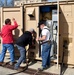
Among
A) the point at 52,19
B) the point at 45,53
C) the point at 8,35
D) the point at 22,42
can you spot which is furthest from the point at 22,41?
the point at 52,19

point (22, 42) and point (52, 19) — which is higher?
point (52, 19)

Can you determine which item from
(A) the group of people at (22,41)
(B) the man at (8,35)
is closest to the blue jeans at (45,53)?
(A) the group of people at (22,41)

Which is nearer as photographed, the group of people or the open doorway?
the group of people

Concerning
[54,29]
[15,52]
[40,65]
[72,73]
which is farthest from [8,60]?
[72,73]

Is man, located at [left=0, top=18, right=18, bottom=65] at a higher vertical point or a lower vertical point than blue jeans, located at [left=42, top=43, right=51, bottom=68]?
higher

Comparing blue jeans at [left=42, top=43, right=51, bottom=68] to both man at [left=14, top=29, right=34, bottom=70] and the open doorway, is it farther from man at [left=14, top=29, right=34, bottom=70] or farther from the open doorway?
the open doorway

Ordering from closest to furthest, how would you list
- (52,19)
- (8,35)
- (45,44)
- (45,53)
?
1. (45,44)
2. (45,53)
3. (8,35)
4. (52,19)

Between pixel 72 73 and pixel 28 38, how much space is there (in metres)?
1.93

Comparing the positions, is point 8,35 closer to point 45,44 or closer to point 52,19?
point 45,44

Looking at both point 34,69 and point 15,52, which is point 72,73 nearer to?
point 34,69

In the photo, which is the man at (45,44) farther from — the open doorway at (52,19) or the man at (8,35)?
the man at (8,35)

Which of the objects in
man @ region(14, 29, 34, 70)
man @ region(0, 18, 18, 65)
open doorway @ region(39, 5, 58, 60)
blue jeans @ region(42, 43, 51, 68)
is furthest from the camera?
open doorway @ region(39, 5, 58, 60)

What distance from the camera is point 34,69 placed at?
940cm

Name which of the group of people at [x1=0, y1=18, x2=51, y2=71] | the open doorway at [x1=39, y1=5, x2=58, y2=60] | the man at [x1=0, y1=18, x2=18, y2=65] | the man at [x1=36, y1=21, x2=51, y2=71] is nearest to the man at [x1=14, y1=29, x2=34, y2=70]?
the group of people at [x1=0, y1=18, x2=51, y2=71]
